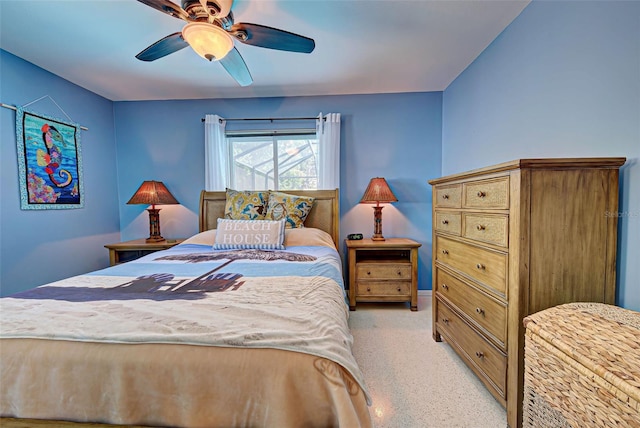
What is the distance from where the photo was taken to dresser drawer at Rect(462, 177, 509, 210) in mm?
1183

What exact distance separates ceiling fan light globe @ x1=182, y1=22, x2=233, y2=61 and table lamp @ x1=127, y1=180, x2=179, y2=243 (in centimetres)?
189

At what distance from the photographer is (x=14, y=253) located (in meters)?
2.13

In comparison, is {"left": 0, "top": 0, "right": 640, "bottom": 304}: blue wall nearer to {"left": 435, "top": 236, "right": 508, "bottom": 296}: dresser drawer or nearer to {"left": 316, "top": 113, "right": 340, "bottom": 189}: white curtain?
{"left": 316, "top": 113, "right": 340, "bottom": 189}: white curtain

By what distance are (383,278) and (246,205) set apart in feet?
5.23

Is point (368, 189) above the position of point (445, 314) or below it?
above

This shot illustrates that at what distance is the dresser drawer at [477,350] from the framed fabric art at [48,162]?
3.61 meters

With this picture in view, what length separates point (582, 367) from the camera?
0.81 metres

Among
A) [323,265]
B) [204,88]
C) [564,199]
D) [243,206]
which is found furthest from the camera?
→ [204,88]

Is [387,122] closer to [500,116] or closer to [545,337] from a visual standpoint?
[500,116]

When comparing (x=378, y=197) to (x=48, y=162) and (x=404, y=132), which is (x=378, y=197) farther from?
(x=48, y=162)

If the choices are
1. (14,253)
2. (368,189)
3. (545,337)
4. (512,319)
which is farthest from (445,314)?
(14,253)

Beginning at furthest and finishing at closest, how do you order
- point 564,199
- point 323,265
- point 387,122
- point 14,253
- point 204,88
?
point 387,122, point 204,88, point 14,253, point 323,265, point 564,199

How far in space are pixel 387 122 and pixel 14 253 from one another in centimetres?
375

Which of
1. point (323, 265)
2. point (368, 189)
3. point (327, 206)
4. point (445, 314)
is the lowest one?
point (445, 314)
